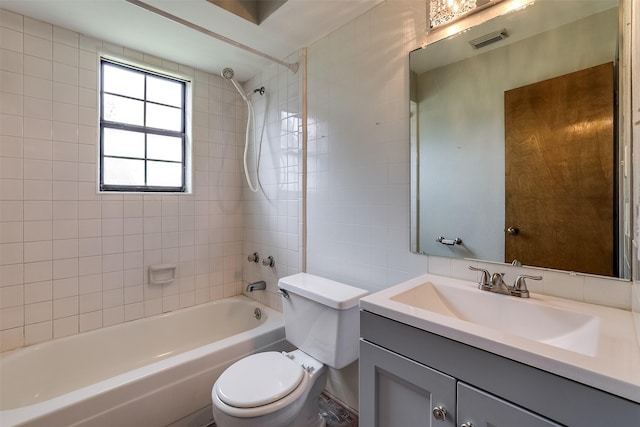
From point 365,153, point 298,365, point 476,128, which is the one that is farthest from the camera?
point 365,153

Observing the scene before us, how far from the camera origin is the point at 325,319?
145 centimetres

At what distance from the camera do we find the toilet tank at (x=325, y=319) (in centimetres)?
140

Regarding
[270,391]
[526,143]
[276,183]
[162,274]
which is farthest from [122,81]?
[526,143]

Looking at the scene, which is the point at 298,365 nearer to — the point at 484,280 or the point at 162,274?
the point at 484,280

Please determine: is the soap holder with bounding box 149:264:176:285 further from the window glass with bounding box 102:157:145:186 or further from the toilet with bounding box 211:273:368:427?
the toilet with bounding box 211:273:368:427

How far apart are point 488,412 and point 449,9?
1577 millimetres

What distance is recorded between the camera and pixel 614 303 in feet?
3.11

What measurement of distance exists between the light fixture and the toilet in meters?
1.36

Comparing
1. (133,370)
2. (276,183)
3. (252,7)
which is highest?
(252,7)

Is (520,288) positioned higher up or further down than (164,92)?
further down

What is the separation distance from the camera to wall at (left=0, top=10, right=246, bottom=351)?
1.67m

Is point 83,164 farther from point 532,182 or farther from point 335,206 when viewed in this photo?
point 532,182

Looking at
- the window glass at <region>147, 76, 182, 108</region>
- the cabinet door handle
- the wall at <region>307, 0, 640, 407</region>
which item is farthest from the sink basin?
the window glass at <region>147, 76, 182, 108</region>

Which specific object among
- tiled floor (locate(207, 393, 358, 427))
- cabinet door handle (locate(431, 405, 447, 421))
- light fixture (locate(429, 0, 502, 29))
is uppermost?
light fixture (locate(429, 0, 502, 29))
